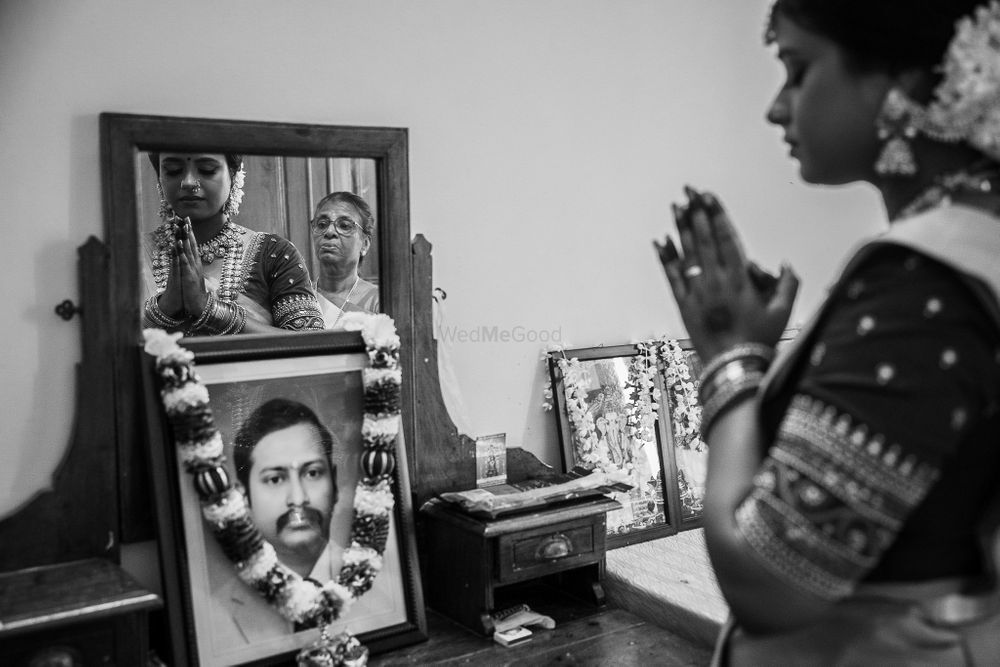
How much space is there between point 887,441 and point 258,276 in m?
1.49

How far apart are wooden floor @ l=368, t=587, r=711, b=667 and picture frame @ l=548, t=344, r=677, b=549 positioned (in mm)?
354

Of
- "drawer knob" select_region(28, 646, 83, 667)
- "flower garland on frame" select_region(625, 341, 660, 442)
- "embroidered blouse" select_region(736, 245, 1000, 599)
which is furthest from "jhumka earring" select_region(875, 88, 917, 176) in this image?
"flower garland on frame" select_region(625, 341, 660, 442)

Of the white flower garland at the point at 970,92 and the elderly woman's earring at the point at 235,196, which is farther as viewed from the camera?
the elderly woman's earring at the point at 235,196

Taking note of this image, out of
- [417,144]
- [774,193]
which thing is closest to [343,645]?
[417,144]

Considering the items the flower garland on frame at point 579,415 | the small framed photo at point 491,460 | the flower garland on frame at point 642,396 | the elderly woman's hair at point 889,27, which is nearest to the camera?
the elderly woman's hair at point 889,27

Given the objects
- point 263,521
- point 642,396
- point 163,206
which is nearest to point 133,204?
point 163,206

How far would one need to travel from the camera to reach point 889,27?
0.79m

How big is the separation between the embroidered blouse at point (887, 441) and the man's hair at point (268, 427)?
1.33m

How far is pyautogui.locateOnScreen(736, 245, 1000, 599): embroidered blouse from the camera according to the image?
2.26 feet

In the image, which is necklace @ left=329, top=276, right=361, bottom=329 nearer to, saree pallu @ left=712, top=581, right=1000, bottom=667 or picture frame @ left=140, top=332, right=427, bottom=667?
picture frame @ left=140, top=332, right=427, bottom=667

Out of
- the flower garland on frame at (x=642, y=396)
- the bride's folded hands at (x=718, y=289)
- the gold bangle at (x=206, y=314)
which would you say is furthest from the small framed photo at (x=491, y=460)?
the bride's folded hands at (x=718, y=289)

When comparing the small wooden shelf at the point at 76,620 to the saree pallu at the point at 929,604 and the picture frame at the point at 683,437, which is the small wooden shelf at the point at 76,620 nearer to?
the saree pallu at the point at 929,604

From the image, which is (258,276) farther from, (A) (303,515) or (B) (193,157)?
(A) (303,515)

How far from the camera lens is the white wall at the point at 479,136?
179cm
